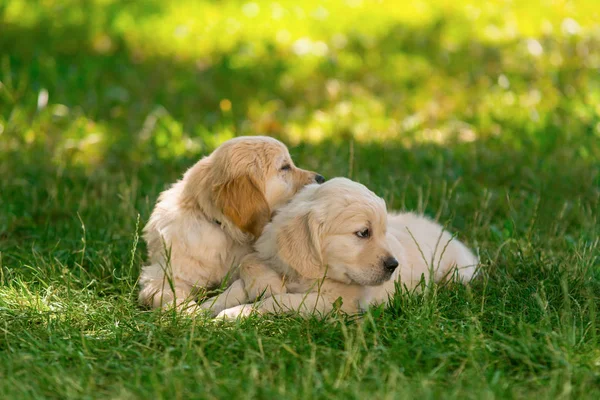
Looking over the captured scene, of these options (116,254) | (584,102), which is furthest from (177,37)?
(116,254)

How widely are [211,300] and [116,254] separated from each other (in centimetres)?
101

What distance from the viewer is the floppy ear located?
14.9 feet

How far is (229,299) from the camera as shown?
441 centimetres

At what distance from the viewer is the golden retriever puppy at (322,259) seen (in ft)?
13.9

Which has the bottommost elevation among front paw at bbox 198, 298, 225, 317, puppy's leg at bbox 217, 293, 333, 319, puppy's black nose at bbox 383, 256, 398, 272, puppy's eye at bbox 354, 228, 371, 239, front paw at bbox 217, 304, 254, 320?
front paw at bbox 198, 298, 225, 317

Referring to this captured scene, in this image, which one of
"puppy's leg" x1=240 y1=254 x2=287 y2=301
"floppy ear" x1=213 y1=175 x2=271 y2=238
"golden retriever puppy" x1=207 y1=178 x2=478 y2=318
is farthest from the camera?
"floppy ear" x1=213 y1=175 x2=271 y2=238

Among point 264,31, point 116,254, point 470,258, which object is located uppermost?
point 264,31

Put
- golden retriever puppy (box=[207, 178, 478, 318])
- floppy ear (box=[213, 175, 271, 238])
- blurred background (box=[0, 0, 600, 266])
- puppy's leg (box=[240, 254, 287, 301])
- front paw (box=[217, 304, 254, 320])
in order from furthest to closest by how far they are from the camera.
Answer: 1. blurred background (box=[0, 0, 600, 266])
2. floppy ear (box=[213, 175, 271, 238])
3. puppy's leg (box=[240, 254, 287, 301])
4. golden retriever puppy (box=[207, 178, 478, 318])
5. front paw (box=[217, 304, 254, 320])

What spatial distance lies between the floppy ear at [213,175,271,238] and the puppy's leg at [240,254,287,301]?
0.22 m

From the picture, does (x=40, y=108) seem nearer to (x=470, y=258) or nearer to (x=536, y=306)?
(x=470, y=258)

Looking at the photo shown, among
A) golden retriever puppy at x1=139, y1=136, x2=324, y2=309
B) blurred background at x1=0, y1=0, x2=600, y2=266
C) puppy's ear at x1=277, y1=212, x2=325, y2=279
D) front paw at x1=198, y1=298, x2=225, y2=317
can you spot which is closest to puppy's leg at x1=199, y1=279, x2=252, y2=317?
front paw at x1=198, y1=298, x2=225, y2=317

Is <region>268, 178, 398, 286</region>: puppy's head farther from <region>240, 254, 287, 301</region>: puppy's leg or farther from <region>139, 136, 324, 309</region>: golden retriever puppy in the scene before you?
<region>139, 136, 324, 309</region>: golden retriever puppy

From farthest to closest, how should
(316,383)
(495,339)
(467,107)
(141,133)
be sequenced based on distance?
(467,107) → (141,133) → (495,339) → (316,383)

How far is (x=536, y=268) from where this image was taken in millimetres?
4727
